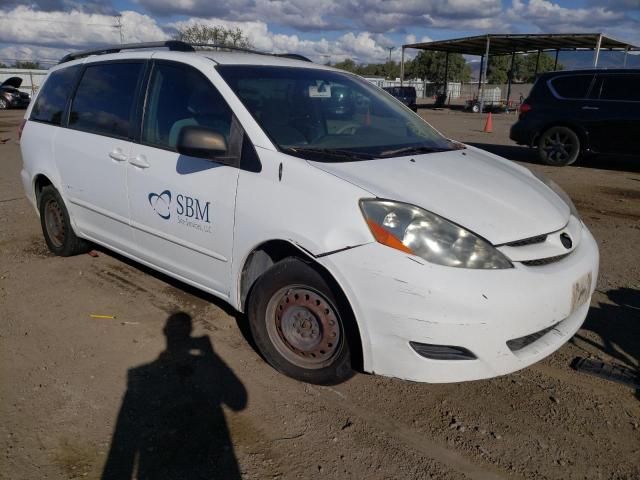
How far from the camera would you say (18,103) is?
28094 millimetres

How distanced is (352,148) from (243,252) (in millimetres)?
886

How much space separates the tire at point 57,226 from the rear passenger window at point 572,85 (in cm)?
919

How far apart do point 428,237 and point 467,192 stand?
1.62 feet

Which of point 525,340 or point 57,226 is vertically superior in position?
point 525,340

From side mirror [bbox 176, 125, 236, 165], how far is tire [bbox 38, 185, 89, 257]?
2.08 meters

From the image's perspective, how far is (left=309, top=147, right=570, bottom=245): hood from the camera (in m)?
2.55

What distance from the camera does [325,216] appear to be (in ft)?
8.50

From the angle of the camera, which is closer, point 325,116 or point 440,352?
point 440,352

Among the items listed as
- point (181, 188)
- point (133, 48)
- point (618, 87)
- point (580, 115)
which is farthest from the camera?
point (580, 115)

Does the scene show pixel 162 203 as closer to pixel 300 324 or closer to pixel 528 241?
pixel 300 324

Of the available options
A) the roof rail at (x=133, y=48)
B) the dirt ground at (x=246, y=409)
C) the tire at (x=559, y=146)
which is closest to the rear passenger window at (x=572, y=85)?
the tire at (x=559, y=146)

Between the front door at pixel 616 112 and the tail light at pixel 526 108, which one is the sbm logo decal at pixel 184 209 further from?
the tail light at pixel 526 108

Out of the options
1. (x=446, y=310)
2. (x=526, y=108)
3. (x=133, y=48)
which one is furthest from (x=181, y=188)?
(x=526, y=108)

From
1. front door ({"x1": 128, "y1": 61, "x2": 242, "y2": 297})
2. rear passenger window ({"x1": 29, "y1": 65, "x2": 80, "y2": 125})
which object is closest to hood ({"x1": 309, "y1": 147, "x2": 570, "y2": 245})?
front door ({"x1": 128, "y1": 61, "x2": 242, "y2": 297})
